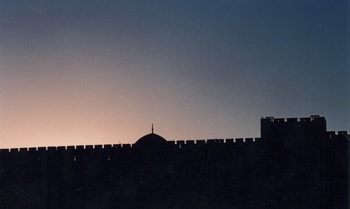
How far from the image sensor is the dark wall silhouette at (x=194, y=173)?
24.4 meters

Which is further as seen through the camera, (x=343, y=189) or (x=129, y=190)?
(x=129, y=190)

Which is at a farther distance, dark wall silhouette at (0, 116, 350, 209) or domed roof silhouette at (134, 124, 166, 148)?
domed roof silhouette at (134, 124, 166, 148)

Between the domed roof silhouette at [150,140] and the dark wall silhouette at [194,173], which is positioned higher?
the domed roof silhouette at [150,140]

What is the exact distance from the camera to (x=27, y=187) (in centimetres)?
2662

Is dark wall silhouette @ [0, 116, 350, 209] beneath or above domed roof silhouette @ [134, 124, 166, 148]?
beneath

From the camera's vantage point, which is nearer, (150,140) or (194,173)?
(194,173)

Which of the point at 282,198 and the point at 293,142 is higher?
the point at 293,142

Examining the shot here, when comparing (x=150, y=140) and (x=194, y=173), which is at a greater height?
(x=150, y=140)

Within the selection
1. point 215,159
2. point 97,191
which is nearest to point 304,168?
point 215,159

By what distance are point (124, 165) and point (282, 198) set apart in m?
6.49

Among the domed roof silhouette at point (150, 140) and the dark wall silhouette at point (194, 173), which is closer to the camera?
the dark wall silhouette at point (194, 173)

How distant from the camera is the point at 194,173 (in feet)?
83.5

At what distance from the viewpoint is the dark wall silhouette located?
80.1ft

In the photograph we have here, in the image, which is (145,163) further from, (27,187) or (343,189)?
(343,189)
